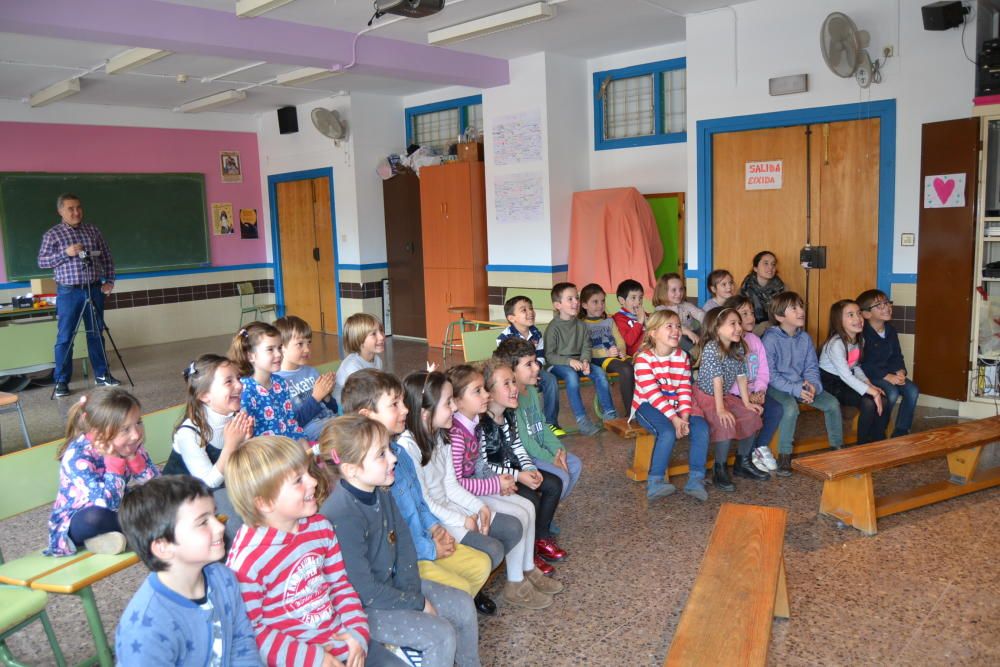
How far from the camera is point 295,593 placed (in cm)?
194

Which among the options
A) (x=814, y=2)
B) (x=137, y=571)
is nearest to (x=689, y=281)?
(x=814, y=2)

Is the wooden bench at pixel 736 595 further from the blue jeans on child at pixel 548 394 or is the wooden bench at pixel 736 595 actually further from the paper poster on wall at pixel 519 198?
the paper poster on wall at pixel 519 198

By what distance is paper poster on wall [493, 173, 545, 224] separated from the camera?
761 cm

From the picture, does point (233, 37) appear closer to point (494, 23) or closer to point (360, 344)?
point (494, 23)

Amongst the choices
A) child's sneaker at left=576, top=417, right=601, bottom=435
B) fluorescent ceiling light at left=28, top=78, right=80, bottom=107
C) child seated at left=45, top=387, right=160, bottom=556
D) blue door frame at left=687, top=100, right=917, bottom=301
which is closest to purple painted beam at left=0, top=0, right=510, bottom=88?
blue door frame at left=687, top=100, right=917, bottom=301

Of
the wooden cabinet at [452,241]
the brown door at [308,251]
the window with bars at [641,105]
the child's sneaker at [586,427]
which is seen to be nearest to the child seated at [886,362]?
the child's sneaker at [586,427]

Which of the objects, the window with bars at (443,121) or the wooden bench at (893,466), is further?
the window with bars at (443,121)

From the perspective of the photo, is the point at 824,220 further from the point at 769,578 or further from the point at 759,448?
the point at 769,578

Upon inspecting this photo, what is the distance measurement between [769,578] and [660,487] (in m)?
1.51

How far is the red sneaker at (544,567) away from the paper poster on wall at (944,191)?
367cm

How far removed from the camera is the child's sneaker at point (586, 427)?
5.20 m

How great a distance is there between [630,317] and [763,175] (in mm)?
1637

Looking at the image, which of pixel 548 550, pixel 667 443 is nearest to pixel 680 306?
pixel 667 443

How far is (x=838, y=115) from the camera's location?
5.68 m
